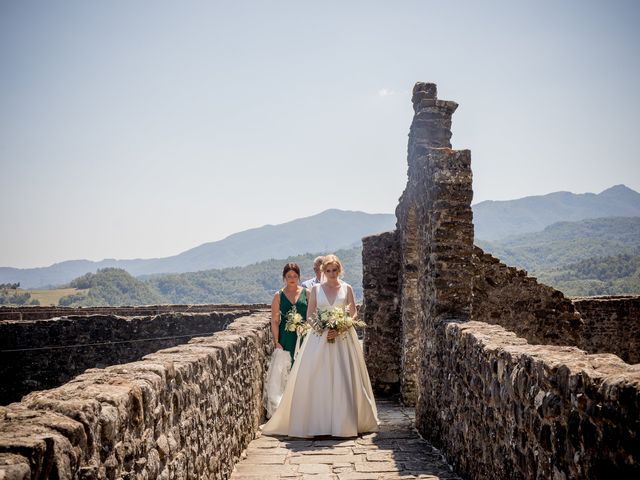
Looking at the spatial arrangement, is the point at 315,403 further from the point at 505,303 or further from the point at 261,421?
the point at 505,303

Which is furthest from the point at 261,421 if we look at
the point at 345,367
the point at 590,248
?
the point at 590,248

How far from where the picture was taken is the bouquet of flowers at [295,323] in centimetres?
873

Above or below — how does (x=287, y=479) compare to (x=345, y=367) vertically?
below

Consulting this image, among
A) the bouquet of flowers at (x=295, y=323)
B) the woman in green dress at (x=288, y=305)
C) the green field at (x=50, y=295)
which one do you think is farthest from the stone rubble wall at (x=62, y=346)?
the green field at (x=50, y=295)

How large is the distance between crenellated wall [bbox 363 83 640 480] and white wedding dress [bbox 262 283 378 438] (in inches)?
33.5

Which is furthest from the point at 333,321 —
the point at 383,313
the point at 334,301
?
the point at 383,313

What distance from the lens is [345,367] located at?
8.12 m

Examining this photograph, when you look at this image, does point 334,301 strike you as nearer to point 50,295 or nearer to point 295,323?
point 295,323

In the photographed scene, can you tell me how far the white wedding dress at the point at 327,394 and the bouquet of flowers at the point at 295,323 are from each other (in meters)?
0.46

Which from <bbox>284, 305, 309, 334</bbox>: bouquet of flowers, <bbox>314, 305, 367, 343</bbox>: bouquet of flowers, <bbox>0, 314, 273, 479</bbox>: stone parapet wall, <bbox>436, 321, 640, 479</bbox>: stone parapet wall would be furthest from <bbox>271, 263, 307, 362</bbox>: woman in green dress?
<bbox>436, 321, 640, 479</bbox>: stone parapet wall

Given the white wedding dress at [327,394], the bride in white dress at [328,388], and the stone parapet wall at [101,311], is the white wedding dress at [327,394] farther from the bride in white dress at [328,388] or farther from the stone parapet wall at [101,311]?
the stone parapet wall at [101,311]

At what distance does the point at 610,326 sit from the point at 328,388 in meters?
15.2

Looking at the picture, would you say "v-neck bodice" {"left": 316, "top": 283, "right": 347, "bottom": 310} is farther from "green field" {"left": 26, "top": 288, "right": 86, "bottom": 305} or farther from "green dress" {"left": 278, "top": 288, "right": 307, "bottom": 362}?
"green field" {"left": 26, "top": 288, "right": 86, "bottom": 305}

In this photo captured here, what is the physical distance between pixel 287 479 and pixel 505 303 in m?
7.65
